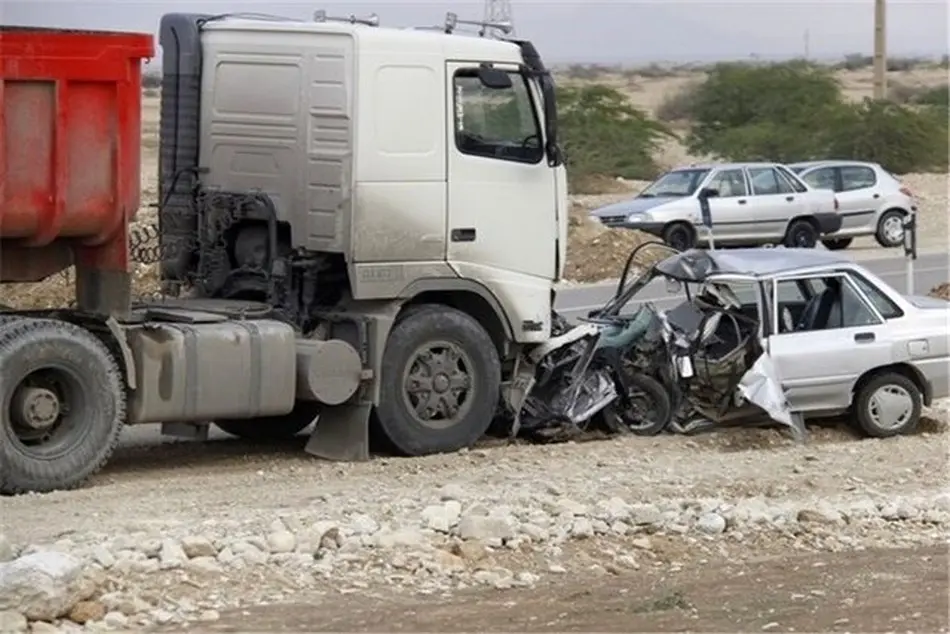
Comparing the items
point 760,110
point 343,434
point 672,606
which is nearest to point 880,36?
point 760,110

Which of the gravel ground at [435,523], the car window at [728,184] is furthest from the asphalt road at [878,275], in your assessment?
the gravel ground at [435,523]

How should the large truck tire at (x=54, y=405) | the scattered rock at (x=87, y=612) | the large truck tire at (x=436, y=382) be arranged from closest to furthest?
the scattered rock at (x=87, y=612) < the large truck tire at (x=54, y=405) < the large truck tire at (x=436, y=382)

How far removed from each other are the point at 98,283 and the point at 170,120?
2188mm

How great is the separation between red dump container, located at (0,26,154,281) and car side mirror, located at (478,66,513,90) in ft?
8.56

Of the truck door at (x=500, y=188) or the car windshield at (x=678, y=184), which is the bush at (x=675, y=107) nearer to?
the car windshield at (x=678, y=184)

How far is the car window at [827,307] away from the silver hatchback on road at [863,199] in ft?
64.5

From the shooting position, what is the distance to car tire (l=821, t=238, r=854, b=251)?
35.2 metres

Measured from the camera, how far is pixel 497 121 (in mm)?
13586

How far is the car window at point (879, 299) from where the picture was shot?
14.6 metres

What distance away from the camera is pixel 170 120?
13625mm

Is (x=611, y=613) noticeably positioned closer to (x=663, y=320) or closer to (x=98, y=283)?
(x=98, y=283)

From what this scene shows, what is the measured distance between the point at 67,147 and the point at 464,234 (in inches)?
121

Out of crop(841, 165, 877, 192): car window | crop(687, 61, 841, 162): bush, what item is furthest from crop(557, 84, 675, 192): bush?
crop(841, 165, 877, 192): car window

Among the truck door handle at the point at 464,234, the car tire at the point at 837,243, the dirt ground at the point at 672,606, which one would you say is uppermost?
the truck door handle at the point at 464,234
